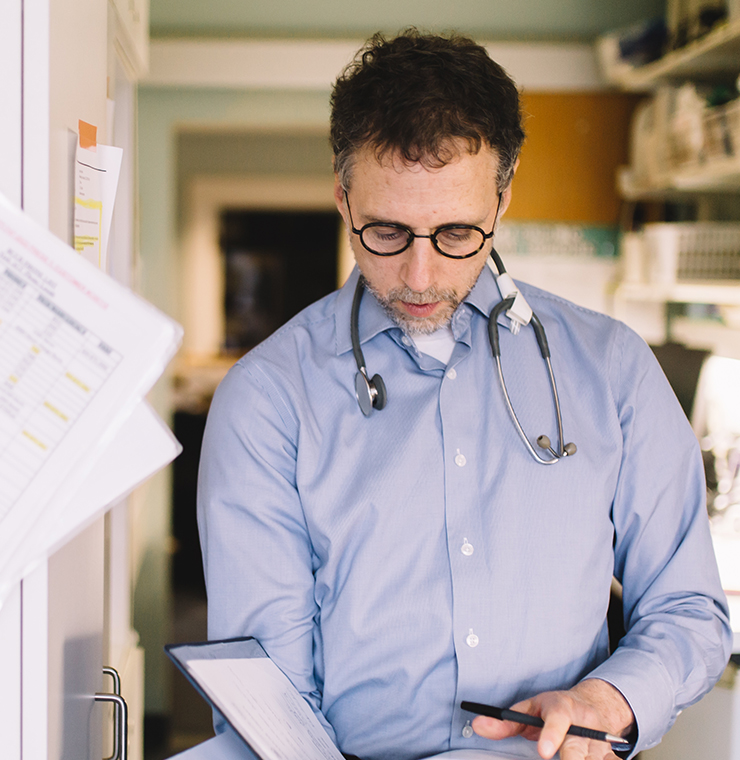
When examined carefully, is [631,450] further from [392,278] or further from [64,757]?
[64,757]

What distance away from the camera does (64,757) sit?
0.78 meters

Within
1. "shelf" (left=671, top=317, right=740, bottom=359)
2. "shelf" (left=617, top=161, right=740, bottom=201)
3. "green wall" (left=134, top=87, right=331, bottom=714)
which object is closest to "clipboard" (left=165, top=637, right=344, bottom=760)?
"shelf" (left=671, top=317, right=740, bottom=359)

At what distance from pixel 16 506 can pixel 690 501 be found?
821 mm

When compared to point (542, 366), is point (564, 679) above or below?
below

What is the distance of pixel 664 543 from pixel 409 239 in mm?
518

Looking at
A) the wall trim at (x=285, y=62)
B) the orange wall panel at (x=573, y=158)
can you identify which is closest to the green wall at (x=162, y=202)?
the wall trim at (x=285, y=62)

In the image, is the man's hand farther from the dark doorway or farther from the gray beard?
the dark doorway

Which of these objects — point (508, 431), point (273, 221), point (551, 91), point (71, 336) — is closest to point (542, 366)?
point (508, 431)

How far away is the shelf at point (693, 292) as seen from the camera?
1.93 m

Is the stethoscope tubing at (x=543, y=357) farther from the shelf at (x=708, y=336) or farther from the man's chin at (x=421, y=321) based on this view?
the shelf at (x=708, y=336)

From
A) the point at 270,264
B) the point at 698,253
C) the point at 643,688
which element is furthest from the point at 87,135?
the point at 270,264

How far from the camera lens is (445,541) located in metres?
0.96

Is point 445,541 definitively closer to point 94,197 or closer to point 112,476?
point 112,476

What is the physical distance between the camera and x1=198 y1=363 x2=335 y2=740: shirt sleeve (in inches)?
37.5
